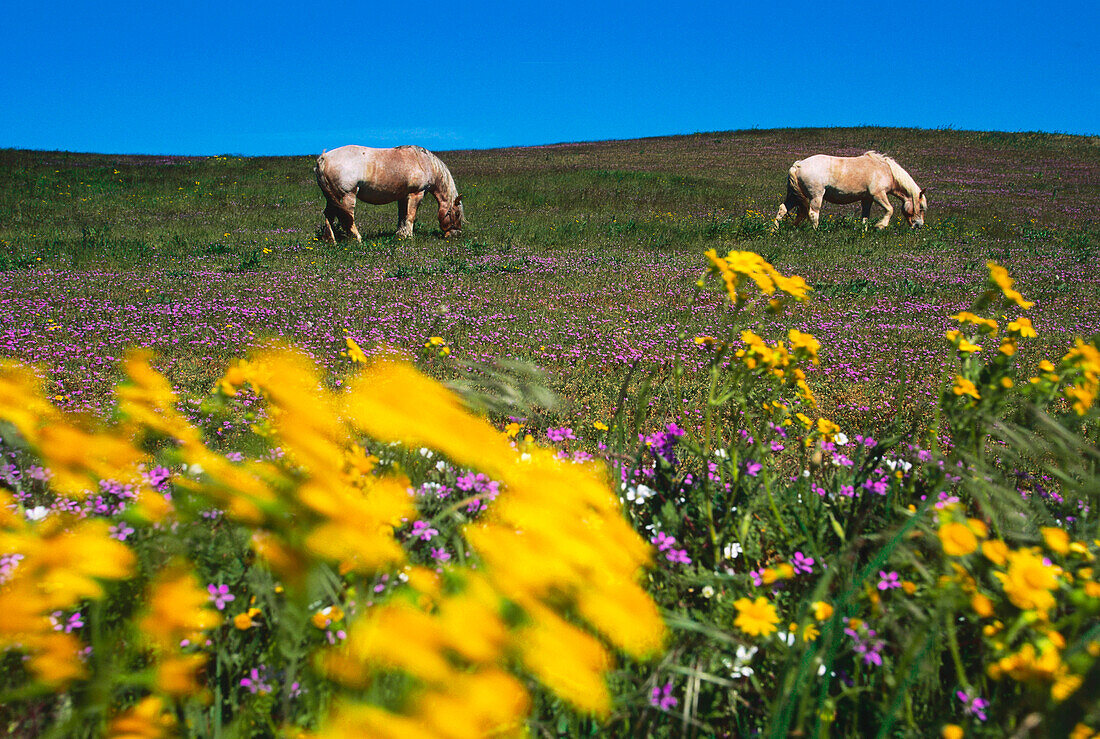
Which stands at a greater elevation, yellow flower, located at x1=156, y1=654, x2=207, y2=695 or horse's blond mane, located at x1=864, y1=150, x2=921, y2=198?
horse's blond mane, located at x1=864, y1=150, x2=921, y2=198

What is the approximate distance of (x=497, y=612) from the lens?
122cm

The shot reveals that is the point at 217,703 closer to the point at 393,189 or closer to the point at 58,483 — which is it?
the point at 58,483

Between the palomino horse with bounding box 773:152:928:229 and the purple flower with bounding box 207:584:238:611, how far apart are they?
16788 millimetres

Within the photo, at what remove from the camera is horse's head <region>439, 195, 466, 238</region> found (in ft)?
51.3

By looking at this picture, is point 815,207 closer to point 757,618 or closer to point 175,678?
point 757,618

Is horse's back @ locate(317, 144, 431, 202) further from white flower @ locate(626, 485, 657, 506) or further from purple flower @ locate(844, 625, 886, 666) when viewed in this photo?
purple flower @ locate(844, 625, 886, 666)

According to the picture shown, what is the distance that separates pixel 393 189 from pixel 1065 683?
52.4ft

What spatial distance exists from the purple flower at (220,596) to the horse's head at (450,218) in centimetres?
1459

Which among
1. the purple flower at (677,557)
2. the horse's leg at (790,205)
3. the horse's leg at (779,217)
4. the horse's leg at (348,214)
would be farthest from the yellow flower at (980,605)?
the horse's leg at (790,205)

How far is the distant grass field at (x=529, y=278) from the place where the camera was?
6184mm

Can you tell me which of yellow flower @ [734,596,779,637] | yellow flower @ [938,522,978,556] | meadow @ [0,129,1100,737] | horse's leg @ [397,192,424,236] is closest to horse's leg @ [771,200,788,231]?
meadow @ [0,129,1100,737]

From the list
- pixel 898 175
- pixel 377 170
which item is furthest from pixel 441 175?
pixel 898 175

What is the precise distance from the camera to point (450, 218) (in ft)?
51.8

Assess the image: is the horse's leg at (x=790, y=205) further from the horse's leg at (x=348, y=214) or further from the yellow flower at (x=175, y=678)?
the yellow flower at (x=175, y=678)
